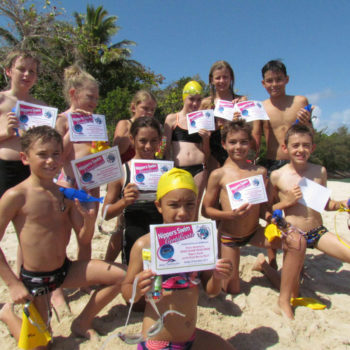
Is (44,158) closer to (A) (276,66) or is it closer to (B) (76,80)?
(B) (76,80)

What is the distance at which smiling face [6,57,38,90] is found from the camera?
2930 mm

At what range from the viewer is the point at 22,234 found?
212 cm

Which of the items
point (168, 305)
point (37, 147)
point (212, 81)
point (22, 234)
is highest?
point (212, 81)

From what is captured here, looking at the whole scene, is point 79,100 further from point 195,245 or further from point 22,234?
point 195,245

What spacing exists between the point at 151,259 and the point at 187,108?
8.63ft

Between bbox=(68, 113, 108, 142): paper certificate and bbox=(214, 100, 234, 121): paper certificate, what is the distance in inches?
59.3

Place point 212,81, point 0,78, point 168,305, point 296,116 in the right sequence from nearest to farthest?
point 168,305 → point 296,116 → point 212,81 → point 0,78

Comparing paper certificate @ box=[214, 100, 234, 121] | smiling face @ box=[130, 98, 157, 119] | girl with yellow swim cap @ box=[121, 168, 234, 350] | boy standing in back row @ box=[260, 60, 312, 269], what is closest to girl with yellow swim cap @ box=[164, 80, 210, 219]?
paper certificate @ box=[214, 100, 234, 121]

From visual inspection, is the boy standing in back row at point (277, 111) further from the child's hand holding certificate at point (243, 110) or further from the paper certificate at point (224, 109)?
the paper certificate at point (224, 109)

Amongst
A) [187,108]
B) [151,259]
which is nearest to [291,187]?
[187,108]

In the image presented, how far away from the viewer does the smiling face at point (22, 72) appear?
9.61ft

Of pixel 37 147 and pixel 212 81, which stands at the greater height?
pixel 212 81

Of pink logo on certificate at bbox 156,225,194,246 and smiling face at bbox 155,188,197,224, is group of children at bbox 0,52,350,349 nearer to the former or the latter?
smiling face at bbox 155,188,197,224

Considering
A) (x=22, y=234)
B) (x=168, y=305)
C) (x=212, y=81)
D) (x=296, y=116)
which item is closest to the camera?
(x=168, y=305)
